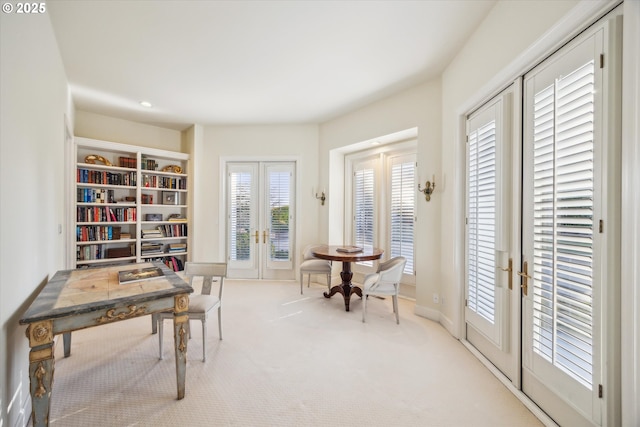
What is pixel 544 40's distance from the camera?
5.39 feet

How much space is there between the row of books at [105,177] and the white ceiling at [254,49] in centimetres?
101

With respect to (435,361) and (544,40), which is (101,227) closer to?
(435,361)

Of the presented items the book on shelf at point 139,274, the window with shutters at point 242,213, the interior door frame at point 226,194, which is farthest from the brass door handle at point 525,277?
the window with shutters at point 242,213

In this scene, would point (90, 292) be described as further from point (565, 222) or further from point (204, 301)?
point (565, 222)

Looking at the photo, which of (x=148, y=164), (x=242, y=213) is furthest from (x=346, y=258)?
(x=148, y=164)

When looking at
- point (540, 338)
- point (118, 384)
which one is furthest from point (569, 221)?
point (118, 384)

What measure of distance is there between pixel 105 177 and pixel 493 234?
17.4ft

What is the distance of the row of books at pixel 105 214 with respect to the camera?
416 cm

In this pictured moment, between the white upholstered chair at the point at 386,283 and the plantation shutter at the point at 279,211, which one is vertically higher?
the plantation shutter at the point at 279,211

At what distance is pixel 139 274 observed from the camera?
221 cm

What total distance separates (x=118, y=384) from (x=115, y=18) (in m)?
2.89

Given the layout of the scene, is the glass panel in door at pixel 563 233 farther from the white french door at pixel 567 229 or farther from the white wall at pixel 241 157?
the white wall at pixel 241 157

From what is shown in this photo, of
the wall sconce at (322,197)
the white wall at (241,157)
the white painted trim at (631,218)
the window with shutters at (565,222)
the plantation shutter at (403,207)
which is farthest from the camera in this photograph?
the white wall at (241,157)

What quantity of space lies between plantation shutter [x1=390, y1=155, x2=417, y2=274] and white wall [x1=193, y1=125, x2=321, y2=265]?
4.64 ft
